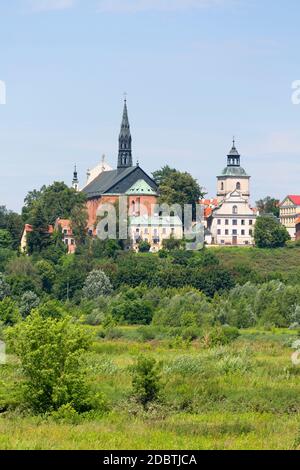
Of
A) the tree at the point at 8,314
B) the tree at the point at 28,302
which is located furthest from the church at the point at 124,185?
the tree at the point at 8,314

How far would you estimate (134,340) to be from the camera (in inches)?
2172

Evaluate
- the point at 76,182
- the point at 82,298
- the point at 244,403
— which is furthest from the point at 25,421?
the point at 76,182

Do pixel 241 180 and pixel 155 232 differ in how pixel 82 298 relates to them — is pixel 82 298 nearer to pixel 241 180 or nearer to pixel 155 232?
pixel 155 232

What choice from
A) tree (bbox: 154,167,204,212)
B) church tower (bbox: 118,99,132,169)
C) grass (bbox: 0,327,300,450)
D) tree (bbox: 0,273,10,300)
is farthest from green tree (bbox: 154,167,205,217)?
grass (bbox: 0,327,300,450)

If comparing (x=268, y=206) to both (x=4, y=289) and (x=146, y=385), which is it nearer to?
(x=4, y=289)

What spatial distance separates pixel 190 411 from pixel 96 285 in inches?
1609

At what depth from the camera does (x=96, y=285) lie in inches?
2918

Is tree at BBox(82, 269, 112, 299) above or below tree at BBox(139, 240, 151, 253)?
below

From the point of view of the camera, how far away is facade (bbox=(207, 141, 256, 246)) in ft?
326

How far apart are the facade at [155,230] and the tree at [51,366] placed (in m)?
59.3

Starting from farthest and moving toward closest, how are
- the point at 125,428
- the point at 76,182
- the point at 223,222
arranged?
the point at 76,182 → the point at 223,222 → the point at 125,428

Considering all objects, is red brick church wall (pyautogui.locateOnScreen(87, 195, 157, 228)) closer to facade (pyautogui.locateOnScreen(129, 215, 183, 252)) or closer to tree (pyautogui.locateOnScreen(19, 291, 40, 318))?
facade (pyautogui.locateOnScreen(129, 215, 183, 252))

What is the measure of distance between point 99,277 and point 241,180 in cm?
3306

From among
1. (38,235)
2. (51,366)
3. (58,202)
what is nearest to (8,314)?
(38,235)
